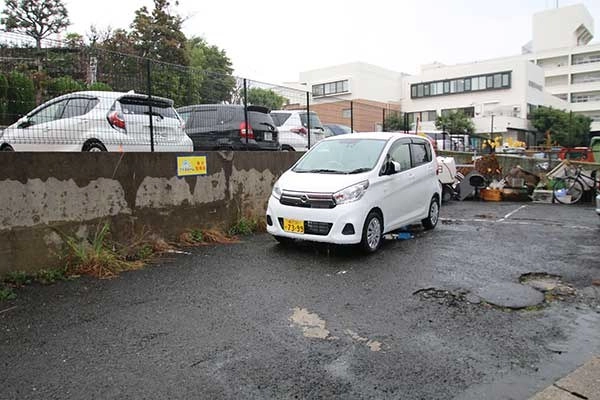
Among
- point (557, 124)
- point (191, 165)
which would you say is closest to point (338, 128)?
point (191, 165)

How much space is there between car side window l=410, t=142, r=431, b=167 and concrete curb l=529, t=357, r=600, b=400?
5.25 m

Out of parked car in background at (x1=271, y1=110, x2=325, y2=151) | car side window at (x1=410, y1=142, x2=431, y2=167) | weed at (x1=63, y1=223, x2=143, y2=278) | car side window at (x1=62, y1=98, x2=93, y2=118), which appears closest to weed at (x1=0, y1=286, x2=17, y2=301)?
weed at (x1=63, y1=223, x2=143, y2=278)

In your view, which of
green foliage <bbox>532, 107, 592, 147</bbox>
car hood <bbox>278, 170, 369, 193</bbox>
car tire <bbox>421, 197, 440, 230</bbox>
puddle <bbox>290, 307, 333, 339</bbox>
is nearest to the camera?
puddle <bbox>290, 307, 333, 339</bbox>

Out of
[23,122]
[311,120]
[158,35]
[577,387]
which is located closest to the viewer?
[577,387]

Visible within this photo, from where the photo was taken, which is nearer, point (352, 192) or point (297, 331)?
point (297, 331)

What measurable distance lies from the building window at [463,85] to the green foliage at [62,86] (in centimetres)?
5176

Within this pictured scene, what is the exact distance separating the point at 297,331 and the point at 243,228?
181 inches

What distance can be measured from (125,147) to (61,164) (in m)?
1.54

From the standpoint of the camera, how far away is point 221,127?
949 cm

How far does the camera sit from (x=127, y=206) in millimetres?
6551

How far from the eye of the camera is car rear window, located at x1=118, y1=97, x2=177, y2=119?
285 inches

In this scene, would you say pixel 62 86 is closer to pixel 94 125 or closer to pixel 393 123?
pixel 94 125

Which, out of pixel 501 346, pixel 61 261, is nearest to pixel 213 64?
pixel 61 261

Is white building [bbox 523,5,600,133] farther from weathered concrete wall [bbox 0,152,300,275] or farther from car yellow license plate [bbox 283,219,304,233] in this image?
car yellow license plate [bbox 283,219,304,233]
